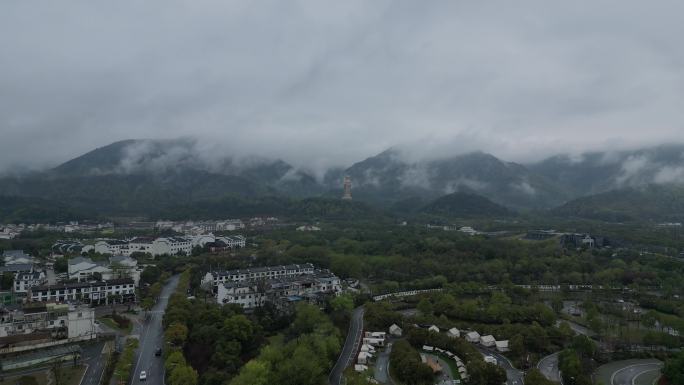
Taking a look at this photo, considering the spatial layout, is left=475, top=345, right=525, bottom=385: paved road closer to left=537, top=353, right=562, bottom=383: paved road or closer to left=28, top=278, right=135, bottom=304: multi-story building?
left=537, top=353, right=562, bottom=383: paved road

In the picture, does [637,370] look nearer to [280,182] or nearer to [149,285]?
[149,285]

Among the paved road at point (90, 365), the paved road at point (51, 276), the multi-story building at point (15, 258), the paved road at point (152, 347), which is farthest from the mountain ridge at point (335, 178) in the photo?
the paved road at point (90, 365)

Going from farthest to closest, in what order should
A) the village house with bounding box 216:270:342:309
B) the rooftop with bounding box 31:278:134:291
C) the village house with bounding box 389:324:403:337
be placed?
the rooftop with bounding box 31:278:134:291 → the village house with bounding box 216:270:342:309 → the village house with bounding box 389:324:403:337

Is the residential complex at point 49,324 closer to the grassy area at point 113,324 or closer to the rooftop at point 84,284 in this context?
the grassy area at point 113,324

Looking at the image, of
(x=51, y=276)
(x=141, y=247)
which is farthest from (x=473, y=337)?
(x=141, y=247)

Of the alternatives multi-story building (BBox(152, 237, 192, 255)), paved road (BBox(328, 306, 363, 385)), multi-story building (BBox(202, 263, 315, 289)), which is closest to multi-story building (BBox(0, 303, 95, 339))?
multi-story building (BBox(202, 263, 315, 289))

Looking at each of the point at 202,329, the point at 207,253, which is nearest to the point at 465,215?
the point at 207,253
